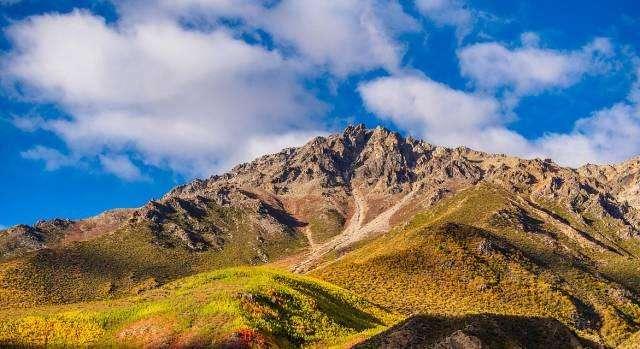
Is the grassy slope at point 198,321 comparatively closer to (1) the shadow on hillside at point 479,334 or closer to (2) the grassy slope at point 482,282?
(1) the shadow on hillside at point 479,334

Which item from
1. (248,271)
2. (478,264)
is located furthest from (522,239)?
(248,271)

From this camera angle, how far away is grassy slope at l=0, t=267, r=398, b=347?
5175 centimetres

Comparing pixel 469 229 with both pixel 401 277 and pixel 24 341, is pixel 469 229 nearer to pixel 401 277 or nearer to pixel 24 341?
pixel 401 277

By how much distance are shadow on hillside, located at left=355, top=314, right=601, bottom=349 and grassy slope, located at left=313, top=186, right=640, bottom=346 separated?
5987cm

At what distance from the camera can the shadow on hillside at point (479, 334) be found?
3597 centimetres

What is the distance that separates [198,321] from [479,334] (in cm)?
2581

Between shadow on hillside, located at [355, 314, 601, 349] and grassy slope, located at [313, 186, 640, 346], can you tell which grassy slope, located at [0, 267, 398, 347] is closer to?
shadow on hillside, located at [355, 314, 601, 349]

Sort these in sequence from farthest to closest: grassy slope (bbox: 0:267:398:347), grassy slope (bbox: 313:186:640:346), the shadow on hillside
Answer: grassy slope (bbox: 313:186:640:346) < grassy slope (bbox: 0:267:398:347) < the shadow on hillside

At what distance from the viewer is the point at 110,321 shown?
56.2m

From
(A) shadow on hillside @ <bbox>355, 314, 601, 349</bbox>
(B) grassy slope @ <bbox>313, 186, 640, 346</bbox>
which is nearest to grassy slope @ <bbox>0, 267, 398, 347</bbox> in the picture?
(A) shadow on hillside @ <bbox>355, 314, 601, 349</bbox>

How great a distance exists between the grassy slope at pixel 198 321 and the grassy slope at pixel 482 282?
143ft

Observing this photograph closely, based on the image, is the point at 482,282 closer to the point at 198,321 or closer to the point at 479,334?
the point at 198,321

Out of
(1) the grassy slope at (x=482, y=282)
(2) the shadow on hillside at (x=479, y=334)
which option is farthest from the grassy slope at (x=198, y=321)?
(1) the grassy slope at (x=482, y=282)

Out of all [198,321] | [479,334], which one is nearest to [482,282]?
[198,321]
